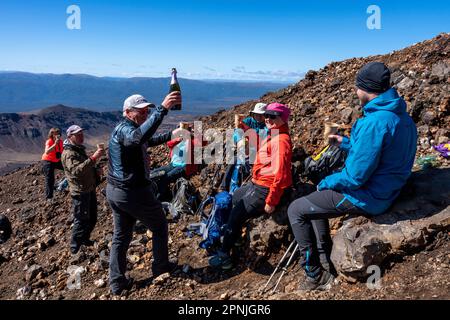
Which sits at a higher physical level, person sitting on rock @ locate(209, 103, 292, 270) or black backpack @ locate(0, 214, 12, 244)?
person sitting on rock @ locate(209, 103, 292, 270)

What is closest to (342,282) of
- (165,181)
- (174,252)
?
(174,252)

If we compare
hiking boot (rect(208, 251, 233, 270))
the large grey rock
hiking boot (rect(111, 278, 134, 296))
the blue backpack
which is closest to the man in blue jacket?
the large grey rock

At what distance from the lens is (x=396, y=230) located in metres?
4.17

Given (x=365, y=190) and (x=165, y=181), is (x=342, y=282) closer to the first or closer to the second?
(x=365, y=190)

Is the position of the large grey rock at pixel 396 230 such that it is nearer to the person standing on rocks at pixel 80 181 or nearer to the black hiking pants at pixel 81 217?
the person standing on rocks at pixel 80 181

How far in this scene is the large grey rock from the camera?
4.12m

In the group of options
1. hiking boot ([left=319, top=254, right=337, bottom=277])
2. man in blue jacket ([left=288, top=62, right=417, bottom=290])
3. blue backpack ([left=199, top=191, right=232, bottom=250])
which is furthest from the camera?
blue backpack ([left=199, top=191, right=232, bottom=250])

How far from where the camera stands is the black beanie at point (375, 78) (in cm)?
376

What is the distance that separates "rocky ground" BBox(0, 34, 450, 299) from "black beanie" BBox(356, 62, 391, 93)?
1491mm

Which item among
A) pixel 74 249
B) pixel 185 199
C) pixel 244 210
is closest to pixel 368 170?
pixel 244 210

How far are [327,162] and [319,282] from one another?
152 cm

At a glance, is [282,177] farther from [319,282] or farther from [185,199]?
[185,199]

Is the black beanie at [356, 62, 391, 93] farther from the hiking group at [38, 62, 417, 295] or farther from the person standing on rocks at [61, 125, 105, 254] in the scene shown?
the person standing on rocks at [61, 125, 105, 254]

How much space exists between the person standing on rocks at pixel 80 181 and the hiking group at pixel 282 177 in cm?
2
